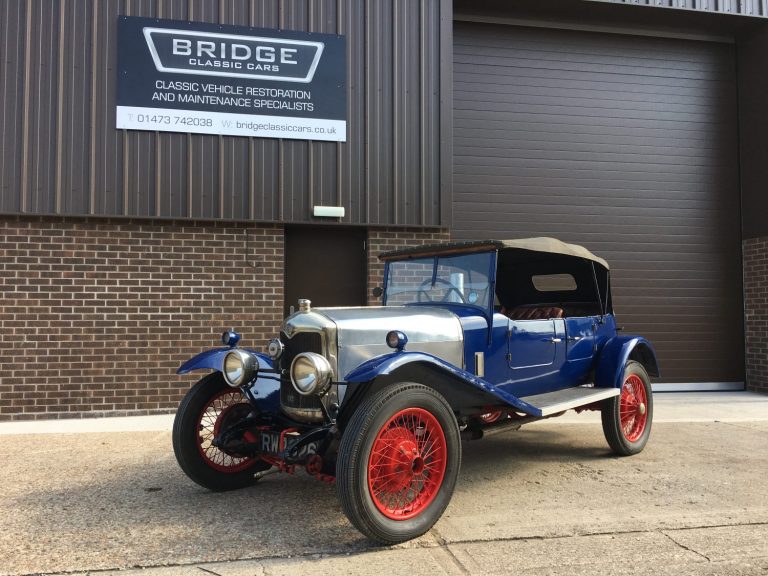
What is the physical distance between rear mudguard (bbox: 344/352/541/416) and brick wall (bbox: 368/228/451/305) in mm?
3940

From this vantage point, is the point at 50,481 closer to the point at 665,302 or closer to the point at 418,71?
the point at 418,71

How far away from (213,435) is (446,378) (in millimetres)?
1789

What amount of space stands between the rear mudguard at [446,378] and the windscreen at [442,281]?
2.52ft

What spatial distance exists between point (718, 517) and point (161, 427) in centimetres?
534

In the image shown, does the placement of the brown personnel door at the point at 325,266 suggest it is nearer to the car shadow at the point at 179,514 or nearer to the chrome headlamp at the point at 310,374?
the car shadow at the point at 179,514

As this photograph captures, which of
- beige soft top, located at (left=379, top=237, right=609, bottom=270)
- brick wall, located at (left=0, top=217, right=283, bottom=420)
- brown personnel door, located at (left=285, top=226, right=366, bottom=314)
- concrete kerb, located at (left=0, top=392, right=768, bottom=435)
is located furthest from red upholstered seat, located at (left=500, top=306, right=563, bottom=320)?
brick wall, located at (left=0, top=217, right=283, bottom=420)

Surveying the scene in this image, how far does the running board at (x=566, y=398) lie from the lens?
14.4 ft

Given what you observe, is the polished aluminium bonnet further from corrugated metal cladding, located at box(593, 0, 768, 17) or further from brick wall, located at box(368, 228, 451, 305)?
corrugated metal cladding, located at box(593, 0, 768, 17)

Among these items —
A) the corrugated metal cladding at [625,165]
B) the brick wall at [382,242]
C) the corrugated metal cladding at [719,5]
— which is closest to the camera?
the brick wall at [382,242]

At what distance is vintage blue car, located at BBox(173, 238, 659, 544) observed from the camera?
3412 millimetres

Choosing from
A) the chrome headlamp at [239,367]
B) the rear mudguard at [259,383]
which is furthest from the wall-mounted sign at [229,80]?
the chrome headlamp at [239,367]

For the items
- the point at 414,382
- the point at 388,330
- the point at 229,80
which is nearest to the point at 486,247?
the point at 388,330

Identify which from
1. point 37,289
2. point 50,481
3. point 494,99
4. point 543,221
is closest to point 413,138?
point 494,99

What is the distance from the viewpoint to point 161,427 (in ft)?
21.9
